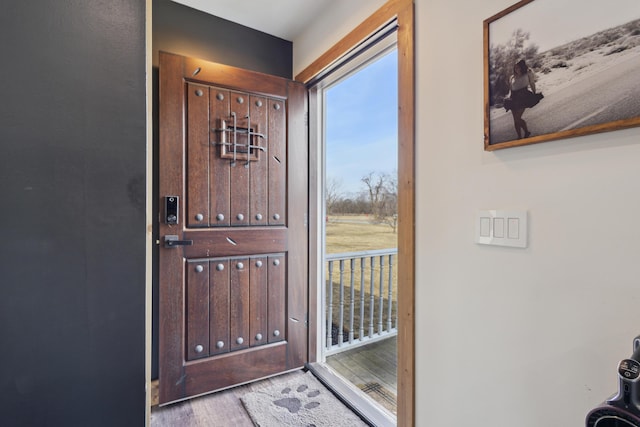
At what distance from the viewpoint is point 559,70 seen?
87cm

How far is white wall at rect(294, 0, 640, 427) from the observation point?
2.62 ft

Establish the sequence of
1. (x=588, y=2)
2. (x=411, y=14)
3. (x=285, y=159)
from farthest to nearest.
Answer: (x=285, y=159)
(x=411, y=14)
(x=588, y=2)

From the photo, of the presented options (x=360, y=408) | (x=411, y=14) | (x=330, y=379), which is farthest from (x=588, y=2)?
(x=330, y=379)

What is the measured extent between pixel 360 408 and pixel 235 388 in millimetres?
809

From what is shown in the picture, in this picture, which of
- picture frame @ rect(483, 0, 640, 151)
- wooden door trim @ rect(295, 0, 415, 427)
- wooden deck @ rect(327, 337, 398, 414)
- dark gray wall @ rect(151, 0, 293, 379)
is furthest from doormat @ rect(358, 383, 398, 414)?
picture frame @ rect(483, 0, 640, 151)

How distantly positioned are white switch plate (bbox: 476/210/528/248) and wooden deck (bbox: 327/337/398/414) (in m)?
1.10

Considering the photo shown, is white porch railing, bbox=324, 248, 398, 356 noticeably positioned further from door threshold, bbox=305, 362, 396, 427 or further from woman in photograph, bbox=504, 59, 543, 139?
woman in photograph, bbox=504, 59, 543, 139

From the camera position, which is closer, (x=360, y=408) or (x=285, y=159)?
(x=360, y=408)

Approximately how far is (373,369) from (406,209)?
149cm

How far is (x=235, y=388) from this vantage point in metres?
1.95

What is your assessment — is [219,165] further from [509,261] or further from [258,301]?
[509,261]

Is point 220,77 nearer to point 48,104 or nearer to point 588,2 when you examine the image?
point 48,104

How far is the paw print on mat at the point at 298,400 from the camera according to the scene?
1.74m

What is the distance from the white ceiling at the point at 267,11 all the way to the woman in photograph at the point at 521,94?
1352 millimetres
